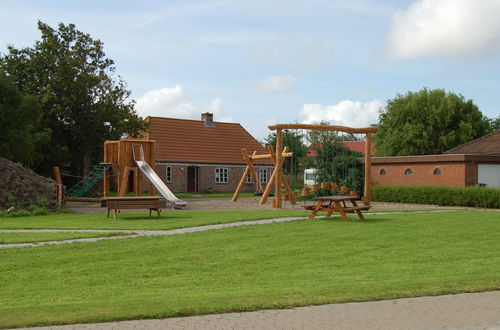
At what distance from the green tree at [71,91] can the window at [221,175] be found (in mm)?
11546

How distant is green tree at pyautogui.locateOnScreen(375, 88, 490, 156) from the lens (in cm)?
5484

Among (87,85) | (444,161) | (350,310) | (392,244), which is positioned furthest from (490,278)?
(87,85)

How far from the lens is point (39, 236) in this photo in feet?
49.6

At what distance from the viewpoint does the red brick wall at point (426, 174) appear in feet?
113

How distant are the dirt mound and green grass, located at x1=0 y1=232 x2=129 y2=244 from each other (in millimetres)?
8931

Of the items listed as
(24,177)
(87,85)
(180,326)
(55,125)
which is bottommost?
(180,326)

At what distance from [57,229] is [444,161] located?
25031mm

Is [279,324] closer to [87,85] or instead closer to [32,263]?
[32,263]

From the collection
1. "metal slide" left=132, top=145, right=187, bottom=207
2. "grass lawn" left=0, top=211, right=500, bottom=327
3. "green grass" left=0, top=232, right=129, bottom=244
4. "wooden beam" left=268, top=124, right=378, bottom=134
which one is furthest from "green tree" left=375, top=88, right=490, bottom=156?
"green grass" left=0, top=232, right=129, bottom=244

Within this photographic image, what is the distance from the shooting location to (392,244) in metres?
13.9

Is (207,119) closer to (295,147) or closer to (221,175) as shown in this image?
(221,175)

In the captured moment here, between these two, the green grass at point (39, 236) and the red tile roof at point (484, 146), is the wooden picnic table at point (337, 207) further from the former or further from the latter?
the red tile roof at point (484, 146)

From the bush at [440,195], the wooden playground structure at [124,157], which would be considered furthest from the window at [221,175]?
the wooden playground structure at [124,157]

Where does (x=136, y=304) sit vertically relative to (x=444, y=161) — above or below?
below
